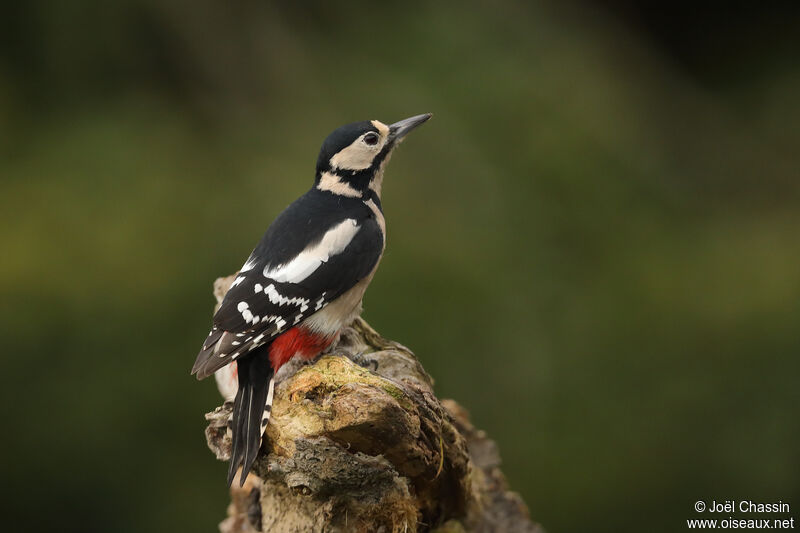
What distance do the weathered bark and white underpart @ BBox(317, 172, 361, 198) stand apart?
2.23 ft

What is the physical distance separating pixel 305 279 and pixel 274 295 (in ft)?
0.43

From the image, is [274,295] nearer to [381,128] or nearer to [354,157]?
[354,157]

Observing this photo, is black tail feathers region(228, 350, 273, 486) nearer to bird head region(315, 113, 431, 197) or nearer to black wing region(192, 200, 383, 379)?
black wing region(192, 200, 383, 379)

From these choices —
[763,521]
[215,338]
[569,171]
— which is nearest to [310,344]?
[215,338]

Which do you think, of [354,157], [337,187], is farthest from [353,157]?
[337,187]

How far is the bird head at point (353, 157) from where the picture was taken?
3324mm

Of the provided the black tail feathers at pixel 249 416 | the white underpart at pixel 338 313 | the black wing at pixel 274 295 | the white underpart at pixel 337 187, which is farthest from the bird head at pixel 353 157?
the black tail feathers at pixel 249 416

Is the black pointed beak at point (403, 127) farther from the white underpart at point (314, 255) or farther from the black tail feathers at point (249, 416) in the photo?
the black tail feathers at point (249, 416)

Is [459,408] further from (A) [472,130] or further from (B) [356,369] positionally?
(A) [472,130]

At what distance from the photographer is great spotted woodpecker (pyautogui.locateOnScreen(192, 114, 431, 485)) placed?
264 cm

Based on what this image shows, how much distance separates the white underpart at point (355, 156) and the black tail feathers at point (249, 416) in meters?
0.94

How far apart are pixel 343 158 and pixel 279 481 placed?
1206mm

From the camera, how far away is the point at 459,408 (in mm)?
3402

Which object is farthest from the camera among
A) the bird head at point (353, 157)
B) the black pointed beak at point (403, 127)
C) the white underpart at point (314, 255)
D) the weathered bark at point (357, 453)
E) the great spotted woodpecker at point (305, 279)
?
the black pointed beak at point (403, 127)
